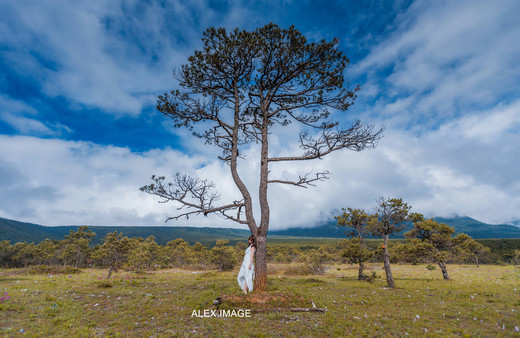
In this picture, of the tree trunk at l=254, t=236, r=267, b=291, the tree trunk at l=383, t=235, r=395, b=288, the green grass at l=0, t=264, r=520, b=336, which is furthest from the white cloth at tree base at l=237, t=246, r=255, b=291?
the tree trunk at l=383, t=235, r=395, b=288

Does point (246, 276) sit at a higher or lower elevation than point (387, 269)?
higher

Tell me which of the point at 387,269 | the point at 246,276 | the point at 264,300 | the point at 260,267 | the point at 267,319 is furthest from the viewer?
the point at 387,269

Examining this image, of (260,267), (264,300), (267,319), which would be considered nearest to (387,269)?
(260,267)

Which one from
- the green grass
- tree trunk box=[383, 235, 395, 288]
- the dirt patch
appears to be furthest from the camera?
tree trunk box=[383, 235, 395, 288]

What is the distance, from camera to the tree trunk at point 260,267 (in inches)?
384

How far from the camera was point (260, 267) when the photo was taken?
10023 mm

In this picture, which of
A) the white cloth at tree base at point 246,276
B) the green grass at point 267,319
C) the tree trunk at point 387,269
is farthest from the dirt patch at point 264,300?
the tree trunk at point 387,269

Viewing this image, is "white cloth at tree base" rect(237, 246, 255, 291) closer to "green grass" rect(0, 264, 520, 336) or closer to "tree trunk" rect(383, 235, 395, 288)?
"green grass" rect(0, 264, 520, 336)

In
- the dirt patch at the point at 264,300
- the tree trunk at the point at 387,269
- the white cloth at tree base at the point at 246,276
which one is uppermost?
the white cloth at tree base at the point at 246,276

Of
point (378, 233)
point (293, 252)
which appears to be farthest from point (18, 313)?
point (293, 252)

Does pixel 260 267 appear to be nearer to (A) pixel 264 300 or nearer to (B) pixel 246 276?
(B) pixel 246 276

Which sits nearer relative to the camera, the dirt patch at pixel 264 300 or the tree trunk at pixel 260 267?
the dirt patch at pixel 264 300

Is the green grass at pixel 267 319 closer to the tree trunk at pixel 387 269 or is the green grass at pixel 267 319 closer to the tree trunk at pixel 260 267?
the tree trunk at pixel 260 267

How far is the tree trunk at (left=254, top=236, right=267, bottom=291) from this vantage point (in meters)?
9.76
